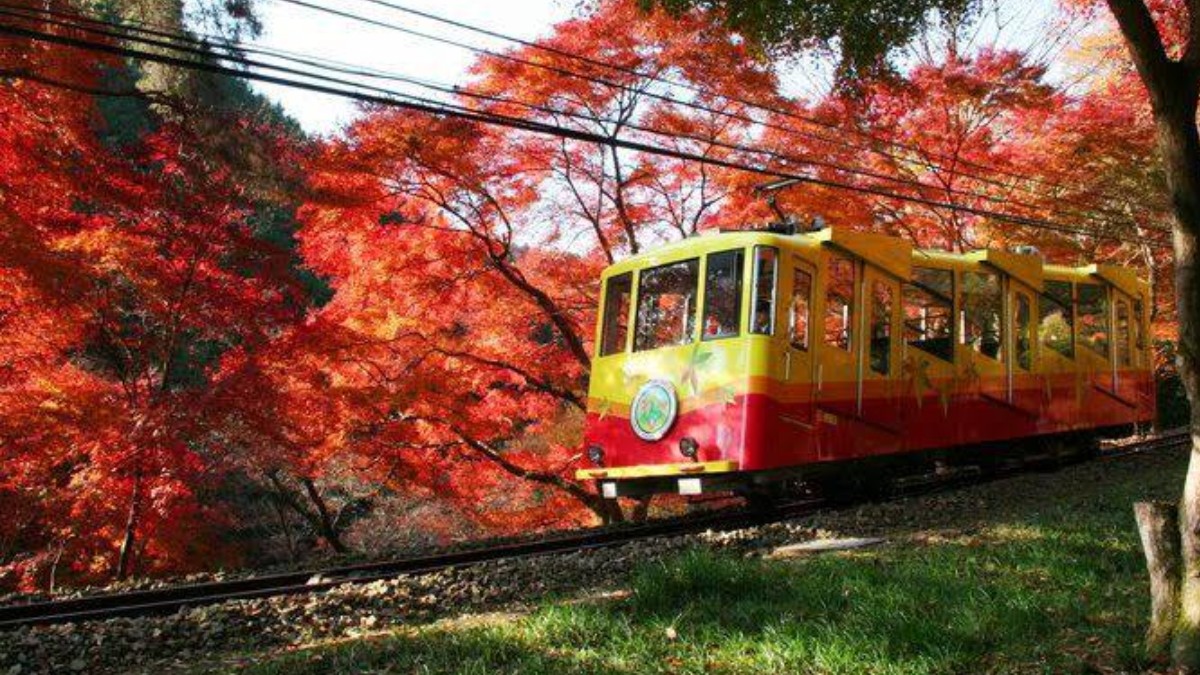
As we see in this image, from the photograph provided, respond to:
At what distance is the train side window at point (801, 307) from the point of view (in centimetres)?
867

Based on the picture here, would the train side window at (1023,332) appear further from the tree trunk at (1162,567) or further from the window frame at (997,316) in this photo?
the tree trunk at (1162,567)

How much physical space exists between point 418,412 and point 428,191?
3.63 m

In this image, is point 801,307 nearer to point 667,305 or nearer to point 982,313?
point 667,305

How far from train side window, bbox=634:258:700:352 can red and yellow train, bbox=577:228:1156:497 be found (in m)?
0.02

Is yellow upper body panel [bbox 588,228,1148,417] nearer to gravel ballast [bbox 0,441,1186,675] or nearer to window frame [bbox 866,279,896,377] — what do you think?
window frame [bbox 866,279,896,377]

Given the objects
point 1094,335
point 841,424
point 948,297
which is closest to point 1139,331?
point 1094,335

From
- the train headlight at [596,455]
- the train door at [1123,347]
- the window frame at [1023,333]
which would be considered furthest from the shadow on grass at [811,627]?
the train door at [1123,347]

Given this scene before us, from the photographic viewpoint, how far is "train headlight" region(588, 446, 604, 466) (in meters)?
9.58

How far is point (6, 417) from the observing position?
468 inches

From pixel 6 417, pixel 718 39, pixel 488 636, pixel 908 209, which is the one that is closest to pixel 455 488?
pixel 6 417

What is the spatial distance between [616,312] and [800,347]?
219cm

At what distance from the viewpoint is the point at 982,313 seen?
10875 millimetres

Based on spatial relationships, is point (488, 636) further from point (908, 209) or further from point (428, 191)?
point (908, 209)

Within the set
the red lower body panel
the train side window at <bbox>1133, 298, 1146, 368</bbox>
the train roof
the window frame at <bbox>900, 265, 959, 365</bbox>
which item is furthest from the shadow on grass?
the train side window at <bbox>1133, 298, 1146, 368</bbox>
